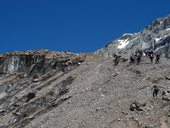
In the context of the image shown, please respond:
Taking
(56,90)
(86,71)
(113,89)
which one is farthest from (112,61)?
(113,89)

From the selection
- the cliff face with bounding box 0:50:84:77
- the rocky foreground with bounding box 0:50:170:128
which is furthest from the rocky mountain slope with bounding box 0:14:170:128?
the cliff face with bounding box 0:50:84:77

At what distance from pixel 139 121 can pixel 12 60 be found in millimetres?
65632

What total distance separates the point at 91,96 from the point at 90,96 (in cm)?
13

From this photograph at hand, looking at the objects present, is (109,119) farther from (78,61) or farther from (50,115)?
(78,61)

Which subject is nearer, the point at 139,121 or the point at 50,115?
the point at 139,121

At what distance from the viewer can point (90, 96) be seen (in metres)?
47.7

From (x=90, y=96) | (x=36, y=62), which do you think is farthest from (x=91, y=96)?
(x=36, y=62)

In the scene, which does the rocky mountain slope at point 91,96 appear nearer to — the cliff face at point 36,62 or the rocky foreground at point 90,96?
the rocky foreground at point 90,96

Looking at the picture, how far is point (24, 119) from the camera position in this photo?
167 feet

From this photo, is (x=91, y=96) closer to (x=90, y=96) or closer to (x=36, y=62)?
(x=90, y=96)

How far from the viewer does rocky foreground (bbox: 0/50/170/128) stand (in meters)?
39.1

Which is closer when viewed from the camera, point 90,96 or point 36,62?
point 90,96

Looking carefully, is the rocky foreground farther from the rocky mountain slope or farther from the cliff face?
the cliff face

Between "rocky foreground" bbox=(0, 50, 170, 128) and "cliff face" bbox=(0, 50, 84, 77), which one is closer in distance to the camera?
"rocky foreground" bbox=(0, 50, 170, 128)
